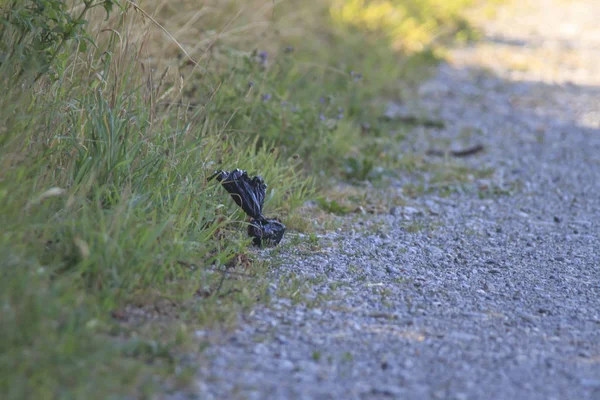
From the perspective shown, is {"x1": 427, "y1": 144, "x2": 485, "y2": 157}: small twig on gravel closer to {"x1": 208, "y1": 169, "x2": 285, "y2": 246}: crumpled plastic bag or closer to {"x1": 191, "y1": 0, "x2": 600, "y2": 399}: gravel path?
{"x1": 191, "y1": 0, "x2": 600, "y2": 399}: gravel path

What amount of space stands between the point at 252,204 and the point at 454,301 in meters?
1.08

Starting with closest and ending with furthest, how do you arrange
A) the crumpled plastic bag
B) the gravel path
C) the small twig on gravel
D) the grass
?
the grass → the gravel path → the crumpled plastic bag → the small twig on gravel

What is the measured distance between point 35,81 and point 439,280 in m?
2.05

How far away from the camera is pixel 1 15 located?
343 centimetres

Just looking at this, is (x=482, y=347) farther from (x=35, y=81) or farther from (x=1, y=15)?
(x=1, y=15)

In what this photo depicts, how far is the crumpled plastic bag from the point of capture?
3.65 m

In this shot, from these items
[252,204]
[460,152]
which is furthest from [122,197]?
[460,152]

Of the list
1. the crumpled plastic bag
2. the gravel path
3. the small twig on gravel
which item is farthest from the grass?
the small twig on gravel

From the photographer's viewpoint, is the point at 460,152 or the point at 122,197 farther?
the point at 460,152

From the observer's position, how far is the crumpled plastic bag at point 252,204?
12.0 feet

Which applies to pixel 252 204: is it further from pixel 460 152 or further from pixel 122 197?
pixel 460 152

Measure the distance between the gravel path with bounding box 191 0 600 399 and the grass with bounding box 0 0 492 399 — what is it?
20 centimetres

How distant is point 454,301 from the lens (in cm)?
321

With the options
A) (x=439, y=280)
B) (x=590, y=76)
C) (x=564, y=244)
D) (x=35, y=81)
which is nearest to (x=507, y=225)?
(x=564, y=244)
